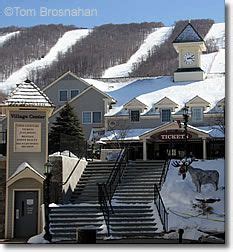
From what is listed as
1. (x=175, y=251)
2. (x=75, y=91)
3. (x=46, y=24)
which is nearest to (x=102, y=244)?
(x=175, y=251)

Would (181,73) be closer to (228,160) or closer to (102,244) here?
(228,160)

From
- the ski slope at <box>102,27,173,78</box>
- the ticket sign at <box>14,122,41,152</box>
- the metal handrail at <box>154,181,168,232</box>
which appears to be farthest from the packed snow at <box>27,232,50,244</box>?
the ski slope at <box>102,27,173,78</box>

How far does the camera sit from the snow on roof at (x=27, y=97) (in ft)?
32.4

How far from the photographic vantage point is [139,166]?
10203mm

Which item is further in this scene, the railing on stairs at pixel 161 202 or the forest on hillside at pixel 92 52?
the forest on hillside at pixel 92 52

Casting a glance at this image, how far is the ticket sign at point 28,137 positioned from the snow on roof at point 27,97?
0.93 feet

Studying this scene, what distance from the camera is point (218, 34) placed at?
31.1ft

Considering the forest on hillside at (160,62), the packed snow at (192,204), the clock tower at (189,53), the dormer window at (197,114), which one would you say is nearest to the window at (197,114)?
the dormer window at (197,114)

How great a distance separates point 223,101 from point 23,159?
8.90 feet

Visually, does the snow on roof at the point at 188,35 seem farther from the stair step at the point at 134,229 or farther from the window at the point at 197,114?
the stair step at the point at 134,229

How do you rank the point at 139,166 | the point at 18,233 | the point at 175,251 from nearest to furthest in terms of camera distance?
the point at 175,251 < the point at 18,233 < the point at 139,166

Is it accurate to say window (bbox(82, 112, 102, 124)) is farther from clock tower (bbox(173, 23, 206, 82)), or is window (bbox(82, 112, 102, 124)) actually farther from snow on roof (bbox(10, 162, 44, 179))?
clock tower (bbox(173, 23, 206, 82))

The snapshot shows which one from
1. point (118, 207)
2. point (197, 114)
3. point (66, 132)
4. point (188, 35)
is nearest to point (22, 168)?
point (66, 132)

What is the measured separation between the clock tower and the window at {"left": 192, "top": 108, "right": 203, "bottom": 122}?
434 millimetres
